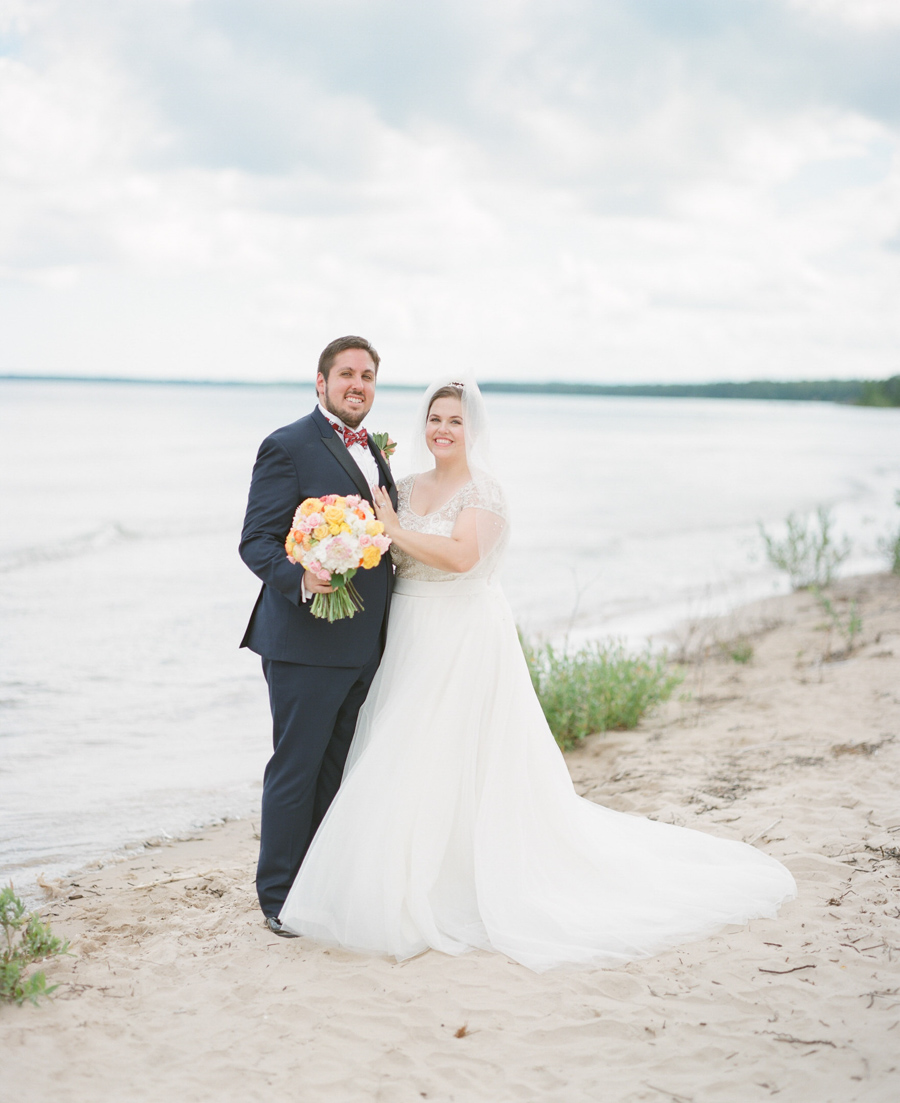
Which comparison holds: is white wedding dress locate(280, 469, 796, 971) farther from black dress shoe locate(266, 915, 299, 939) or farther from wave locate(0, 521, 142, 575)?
wave locate(0, 521, 142, 575)

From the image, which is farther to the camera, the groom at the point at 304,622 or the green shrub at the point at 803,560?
the green shrub at the point at 803,560

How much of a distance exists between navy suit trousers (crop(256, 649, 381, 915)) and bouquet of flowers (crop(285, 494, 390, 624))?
2.01 feet

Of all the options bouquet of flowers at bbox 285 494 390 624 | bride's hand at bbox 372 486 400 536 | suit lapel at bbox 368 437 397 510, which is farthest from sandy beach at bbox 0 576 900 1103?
suit lapel at bbox 368 437 397 510

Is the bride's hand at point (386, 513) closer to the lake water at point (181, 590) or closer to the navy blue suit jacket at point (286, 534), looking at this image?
the navy blue suit jacket at point (286, 534)

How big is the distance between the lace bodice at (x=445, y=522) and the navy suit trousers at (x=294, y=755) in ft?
1.44

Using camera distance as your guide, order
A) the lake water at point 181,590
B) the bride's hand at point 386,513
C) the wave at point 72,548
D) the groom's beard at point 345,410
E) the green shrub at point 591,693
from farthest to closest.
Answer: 1. the wave at point 72,548
2. the green shrub at point 591,693
3. the lake water at point 181,590
4. the groom's beard at point 345,410
5. the bride's hand at point 386,513

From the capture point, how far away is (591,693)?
7.51 meters

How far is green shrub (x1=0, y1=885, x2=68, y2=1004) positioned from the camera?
3.48 m

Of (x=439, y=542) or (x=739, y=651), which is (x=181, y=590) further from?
(x=439, y=542)

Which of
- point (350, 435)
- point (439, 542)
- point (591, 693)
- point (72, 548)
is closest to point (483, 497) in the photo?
point (439, 542)

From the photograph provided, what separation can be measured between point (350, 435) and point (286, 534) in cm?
56

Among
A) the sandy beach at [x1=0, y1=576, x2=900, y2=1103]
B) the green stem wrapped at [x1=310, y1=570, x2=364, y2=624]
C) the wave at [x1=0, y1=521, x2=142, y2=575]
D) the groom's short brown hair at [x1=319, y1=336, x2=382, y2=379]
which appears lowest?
the sandy beach at [x1=0, y1=576, x2=900, y2=1103]

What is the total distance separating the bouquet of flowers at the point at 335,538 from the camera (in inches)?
143

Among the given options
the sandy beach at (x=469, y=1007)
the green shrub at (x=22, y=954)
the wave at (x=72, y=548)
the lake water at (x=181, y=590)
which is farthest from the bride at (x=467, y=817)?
the wave at (x=72, y=548)
